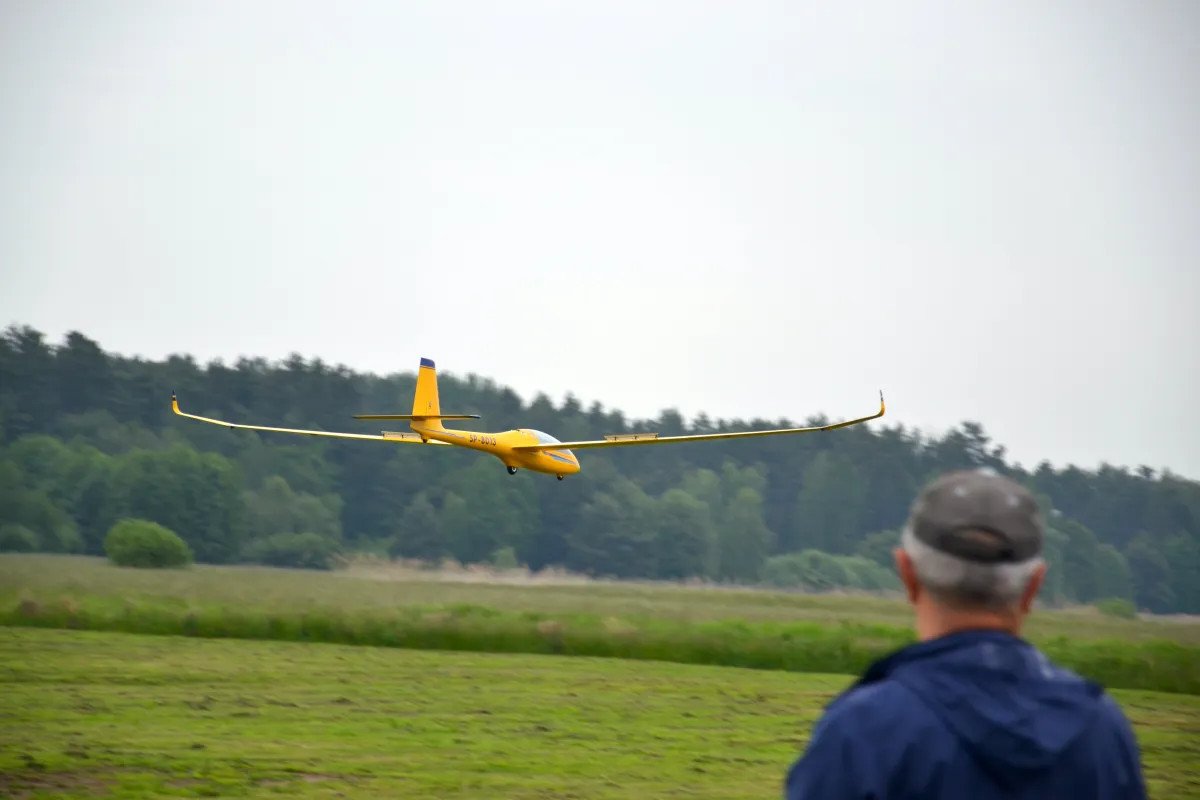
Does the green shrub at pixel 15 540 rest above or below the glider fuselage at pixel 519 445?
below

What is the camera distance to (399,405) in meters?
73.4

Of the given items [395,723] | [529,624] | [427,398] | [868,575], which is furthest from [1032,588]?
[868,575]

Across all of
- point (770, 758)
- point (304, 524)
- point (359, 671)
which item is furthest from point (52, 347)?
point (770, 758)

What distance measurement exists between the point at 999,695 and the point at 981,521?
36 cm

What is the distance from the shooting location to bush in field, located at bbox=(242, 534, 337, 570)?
139 feet

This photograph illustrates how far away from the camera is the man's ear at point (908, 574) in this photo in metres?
3.02

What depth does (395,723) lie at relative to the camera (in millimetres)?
18656

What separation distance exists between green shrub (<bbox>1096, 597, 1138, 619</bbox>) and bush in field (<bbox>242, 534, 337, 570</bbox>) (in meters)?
22.4

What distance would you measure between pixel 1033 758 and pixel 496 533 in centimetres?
4969

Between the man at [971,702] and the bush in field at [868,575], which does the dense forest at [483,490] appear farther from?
the man at [971,702]

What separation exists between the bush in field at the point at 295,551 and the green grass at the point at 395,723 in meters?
14.2

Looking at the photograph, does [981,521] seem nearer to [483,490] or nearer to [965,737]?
[965,737]

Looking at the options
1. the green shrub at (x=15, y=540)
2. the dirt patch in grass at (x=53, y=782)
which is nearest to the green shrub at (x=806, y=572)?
the green shrub at (x=15, y=540)

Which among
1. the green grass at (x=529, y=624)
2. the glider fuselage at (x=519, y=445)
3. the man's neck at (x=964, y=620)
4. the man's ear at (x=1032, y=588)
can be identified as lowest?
the green grass at (x=529, y=624)
